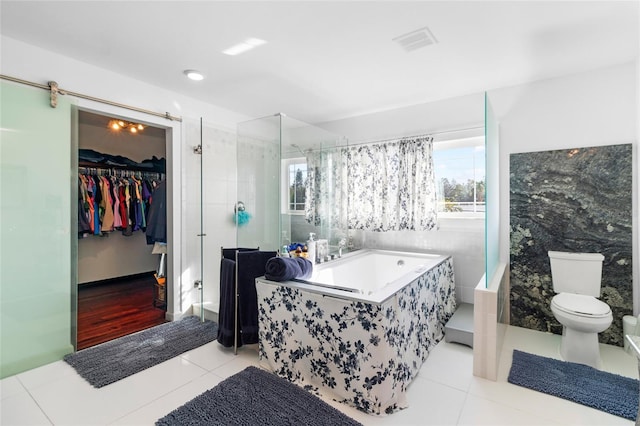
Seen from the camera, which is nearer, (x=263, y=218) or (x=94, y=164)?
(x=263, y=218)

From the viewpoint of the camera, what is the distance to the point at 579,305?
7.75 ft

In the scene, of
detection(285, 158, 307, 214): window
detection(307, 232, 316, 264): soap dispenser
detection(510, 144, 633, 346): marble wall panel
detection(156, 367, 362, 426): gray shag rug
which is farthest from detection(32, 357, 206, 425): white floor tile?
detection(510, 144, 633, 346): marble wall panel

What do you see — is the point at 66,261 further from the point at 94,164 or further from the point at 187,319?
the point at 94,164

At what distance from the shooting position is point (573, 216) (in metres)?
2.78

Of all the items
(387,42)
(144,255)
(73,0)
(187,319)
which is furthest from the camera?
(144,255)

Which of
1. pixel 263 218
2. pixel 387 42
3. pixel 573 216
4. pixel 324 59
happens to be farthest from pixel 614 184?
pixel 263 218

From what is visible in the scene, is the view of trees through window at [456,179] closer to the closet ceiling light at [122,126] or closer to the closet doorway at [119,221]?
the closet doorway at [119,221]

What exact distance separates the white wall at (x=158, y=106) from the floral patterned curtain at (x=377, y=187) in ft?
3.92

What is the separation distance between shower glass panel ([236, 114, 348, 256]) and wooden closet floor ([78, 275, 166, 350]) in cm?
150

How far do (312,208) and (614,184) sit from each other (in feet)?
8.94

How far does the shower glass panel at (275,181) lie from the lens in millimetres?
2705

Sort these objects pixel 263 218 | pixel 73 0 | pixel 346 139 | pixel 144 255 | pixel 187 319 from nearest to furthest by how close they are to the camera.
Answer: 1. pixel 73 0
2. pixel 263 218
3. pixel 187 319
4. pixel 346 139
5. pixel 144 255

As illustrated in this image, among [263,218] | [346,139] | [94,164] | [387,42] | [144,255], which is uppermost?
[387,42]

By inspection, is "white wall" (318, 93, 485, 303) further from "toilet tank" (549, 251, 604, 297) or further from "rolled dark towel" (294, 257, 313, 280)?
"rolled dark towel" (294, 257, 313, 280)
